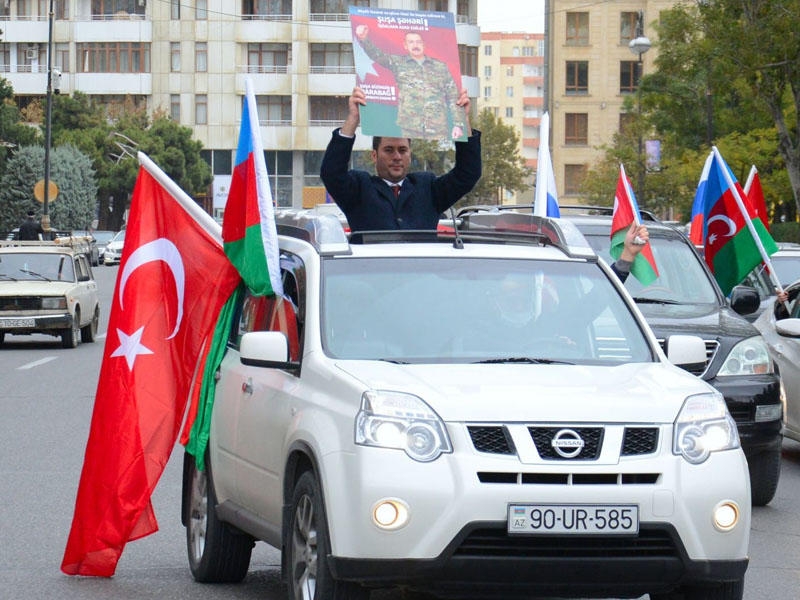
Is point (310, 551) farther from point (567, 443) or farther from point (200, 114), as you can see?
point (200, 114)

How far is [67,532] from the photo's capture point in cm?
1009

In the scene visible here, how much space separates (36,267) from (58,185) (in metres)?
66.8

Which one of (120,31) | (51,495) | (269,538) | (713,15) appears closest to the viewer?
(269,538)

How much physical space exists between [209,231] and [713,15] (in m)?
25.6

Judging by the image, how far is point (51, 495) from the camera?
38.1 ft

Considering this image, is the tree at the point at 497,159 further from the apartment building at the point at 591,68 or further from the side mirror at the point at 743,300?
the side mirror at the point at 743,300

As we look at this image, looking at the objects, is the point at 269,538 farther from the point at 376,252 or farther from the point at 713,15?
the point at 713,15

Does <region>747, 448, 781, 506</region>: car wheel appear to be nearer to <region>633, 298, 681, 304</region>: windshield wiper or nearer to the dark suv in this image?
the dark suv

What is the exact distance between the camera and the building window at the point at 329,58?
10919 cm

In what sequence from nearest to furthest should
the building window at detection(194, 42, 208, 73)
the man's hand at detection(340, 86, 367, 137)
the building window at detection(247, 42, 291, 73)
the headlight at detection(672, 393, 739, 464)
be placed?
the headlight at detection(672, 393, 739, 464), the man's hand at detection(340, 86, 367, 137), the building window at detection(247, 42, 291, 73), the building window at detection(194, 42, 208, 73)

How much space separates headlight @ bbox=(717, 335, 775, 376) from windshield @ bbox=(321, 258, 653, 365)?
3843 mm

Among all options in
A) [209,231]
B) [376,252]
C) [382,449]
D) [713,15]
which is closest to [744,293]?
[209,231]

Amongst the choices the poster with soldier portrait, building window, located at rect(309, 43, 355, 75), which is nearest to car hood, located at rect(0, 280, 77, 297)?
the poster with soldier portrait

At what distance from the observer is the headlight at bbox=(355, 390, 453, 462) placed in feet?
20.2
